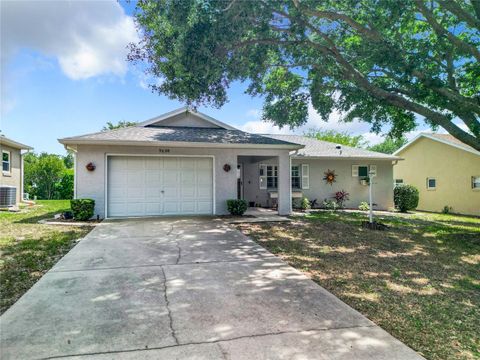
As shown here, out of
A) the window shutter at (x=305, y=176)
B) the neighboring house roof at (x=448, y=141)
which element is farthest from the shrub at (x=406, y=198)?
the window shutter at (x=305, y=176)

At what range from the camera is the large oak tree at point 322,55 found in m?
7.90

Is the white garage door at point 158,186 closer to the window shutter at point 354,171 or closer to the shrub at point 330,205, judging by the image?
the shrub at point 330,205

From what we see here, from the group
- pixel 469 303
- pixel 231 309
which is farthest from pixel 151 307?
pixel 469 303

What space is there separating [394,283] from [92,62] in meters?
13.1

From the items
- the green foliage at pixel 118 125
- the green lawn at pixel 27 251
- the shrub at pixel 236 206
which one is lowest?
the green lawn at pixel 27 251

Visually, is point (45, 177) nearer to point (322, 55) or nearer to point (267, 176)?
point (267, 176)

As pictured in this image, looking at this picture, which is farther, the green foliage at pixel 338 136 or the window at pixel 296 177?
the green foliage at pixel 338 136

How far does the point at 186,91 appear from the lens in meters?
9.45

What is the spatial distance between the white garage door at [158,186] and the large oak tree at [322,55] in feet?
9.58

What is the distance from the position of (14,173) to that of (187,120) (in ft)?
38.1

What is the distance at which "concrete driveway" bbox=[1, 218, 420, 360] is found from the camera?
2908mm

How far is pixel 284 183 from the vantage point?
42.6 ft

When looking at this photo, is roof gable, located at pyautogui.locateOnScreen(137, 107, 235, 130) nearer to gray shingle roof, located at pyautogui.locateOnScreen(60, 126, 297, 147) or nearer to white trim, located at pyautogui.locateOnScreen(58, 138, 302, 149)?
gray shingle roof, located at pyautogui.locateOnScreen(60, 126, 297, 147)

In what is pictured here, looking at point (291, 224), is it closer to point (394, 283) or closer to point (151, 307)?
point (394, 283)
